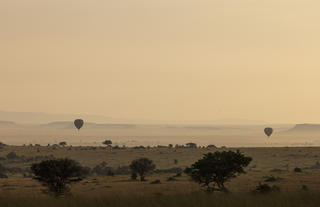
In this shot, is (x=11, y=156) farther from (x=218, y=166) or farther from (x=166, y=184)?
(x=218, y=166)

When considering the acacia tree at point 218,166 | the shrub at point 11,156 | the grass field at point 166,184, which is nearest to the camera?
the grass field at point 166,184

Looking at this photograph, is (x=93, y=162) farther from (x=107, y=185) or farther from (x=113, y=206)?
(x=113, y=206)

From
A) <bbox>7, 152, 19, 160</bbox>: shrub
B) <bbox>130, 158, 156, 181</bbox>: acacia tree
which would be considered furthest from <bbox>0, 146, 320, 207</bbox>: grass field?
<bbox>130, 158, 156, 181</bbox>: acacia tree

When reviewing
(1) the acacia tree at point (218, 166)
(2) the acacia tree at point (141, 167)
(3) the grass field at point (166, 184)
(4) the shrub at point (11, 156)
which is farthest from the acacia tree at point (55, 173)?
(4) the shrub at point (11, 156)

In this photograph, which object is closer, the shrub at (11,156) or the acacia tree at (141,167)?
the acacia tree at (141,167)

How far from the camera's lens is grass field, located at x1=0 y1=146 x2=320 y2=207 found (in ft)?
61.6

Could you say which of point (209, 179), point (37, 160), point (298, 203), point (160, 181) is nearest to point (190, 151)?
point (37, 160)

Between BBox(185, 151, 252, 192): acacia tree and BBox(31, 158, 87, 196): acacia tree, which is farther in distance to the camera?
BBox(185, 151, 252, 192): acacia tree

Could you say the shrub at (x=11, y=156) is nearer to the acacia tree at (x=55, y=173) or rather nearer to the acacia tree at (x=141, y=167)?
the acacia tree at (x=141, y=167)

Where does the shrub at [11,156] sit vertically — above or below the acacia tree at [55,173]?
above

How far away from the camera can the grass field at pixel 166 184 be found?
1877 centimetres

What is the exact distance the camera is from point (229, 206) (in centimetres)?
1769

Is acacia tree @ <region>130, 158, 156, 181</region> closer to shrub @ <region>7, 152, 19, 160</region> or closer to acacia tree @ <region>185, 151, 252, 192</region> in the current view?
acacia tree @ <region>185, 151, 252, 192</region>

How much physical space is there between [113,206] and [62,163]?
31.9 meters
